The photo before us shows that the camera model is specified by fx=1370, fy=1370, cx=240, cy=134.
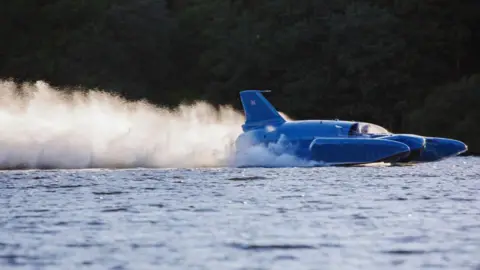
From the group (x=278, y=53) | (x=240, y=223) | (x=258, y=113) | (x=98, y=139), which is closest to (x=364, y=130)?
(x=258, y=113)

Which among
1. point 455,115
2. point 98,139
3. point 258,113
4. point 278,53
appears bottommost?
point 455,115

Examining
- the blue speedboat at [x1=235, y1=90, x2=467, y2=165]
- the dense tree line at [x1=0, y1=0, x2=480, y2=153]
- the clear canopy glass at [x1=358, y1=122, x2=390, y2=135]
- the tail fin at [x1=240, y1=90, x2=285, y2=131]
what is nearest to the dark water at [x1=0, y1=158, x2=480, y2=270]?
the blue speedboat at [x1=235, y1=90, x2=467, y2=165]

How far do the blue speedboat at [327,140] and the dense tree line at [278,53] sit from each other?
857 inches

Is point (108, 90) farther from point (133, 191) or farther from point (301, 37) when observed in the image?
point (133, 191)

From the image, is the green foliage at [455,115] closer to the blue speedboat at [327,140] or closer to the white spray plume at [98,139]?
the white spray plume at [98,139]

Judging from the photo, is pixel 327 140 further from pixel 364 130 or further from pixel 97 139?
Answer: pixel 97 139

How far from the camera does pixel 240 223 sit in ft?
66.1

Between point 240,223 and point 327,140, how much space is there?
20.4 meters

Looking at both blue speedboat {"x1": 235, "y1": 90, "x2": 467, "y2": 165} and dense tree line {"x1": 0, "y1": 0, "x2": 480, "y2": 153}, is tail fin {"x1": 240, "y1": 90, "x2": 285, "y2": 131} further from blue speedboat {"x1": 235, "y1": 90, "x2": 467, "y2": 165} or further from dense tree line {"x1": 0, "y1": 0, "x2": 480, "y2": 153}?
dense tree line {"x1": 0, "y1": 0, "x2": 480, "y2": 153}

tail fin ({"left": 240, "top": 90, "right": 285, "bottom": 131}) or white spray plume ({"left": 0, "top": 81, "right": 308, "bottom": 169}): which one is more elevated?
tail fin ({"left": 240, "top": 90, "right": 285, "bottom": 131})

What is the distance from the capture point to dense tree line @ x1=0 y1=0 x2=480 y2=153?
6925 cm

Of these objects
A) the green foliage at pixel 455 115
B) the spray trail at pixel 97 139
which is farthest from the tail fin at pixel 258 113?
the green foliage at pixel 455 115

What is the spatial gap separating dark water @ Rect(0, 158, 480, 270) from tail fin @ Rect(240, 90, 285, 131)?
9.11 m

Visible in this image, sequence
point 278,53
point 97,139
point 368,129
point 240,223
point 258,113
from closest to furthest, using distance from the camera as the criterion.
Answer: point 240,223 < point 97,139 < point 368,129 < point 258,113 < point 278,53
